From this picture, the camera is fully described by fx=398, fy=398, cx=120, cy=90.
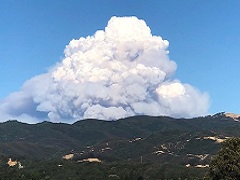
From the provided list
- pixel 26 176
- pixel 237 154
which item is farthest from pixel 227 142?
pixel 26 176

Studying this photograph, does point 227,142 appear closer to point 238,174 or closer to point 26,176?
point 238,174

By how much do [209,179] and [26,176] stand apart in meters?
140

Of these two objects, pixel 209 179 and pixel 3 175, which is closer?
pixel 209 179

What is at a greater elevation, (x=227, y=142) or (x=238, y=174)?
(x=227, y=142)

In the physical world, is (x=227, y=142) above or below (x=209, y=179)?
above

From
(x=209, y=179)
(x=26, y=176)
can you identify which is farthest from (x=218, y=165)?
(x=26, y=176)

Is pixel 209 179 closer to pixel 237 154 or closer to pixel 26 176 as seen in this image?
pixel 237 154

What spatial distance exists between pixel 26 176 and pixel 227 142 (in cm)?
14106

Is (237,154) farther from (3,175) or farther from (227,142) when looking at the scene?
(3,175)

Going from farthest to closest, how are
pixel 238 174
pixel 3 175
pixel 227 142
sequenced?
pixel 3 175 → pixel 227 142 → pixel 238 174

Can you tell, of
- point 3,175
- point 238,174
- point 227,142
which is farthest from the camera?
point 3,175

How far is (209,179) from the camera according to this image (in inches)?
3054

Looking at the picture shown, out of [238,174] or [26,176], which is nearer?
[238,174]

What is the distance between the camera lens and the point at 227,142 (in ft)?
266
